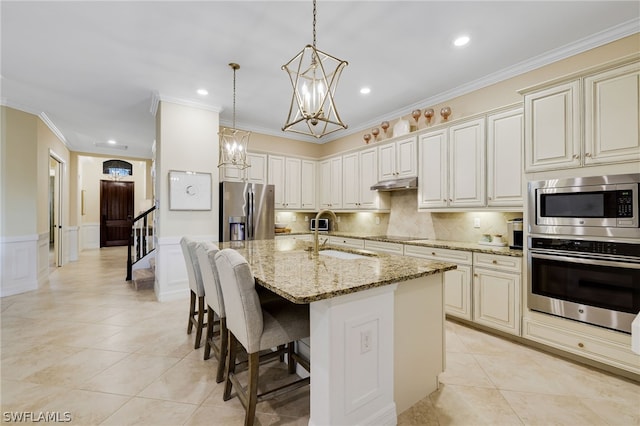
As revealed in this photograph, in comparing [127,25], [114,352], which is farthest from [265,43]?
[114,352]

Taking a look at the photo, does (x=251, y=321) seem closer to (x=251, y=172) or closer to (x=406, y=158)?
(x=406, y=158)

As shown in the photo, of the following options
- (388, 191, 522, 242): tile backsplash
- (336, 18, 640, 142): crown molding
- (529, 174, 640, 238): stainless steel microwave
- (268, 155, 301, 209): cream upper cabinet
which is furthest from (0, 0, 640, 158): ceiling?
(388, 191, 522, 242): tile backsplash

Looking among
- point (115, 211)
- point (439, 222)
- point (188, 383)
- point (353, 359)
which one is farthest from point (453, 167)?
point (115, 211)

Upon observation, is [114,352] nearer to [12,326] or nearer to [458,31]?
[12,326]

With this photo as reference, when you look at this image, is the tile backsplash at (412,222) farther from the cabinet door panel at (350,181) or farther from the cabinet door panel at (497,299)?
the cabinet door panel at (497,299)

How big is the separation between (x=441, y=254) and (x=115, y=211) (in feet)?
34.5

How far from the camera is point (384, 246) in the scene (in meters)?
4.00

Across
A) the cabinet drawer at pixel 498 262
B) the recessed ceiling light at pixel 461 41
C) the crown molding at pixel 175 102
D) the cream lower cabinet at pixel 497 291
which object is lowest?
the cream lower cabinet at pixel 497 291

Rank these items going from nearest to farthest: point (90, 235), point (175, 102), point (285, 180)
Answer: point (175, 102) < point (285, 180) < point (90, 235)

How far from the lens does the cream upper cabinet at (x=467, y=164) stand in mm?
3225

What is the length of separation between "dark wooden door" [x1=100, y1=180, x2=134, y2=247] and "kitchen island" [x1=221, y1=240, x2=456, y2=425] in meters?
9.93

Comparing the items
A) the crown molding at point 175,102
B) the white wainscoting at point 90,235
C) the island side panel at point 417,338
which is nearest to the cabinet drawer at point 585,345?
the island side panel at point 417,338

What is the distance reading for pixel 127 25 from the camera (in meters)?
2.48

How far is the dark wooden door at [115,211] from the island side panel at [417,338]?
10569 mm
